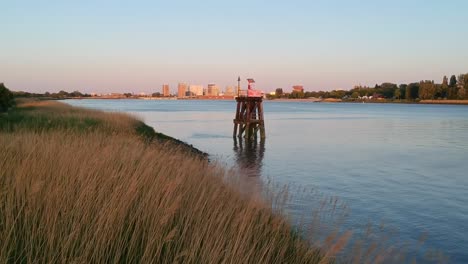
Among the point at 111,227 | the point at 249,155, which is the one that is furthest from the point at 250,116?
the point at 111,227

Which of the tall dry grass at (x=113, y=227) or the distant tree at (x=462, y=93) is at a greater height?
the distant tree at (x=462, y=93)

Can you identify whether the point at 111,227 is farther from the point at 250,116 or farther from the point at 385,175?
the point at 250,116

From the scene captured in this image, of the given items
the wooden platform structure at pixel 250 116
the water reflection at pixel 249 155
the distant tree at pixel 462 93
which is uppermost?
the distant tree at pixel 462 93

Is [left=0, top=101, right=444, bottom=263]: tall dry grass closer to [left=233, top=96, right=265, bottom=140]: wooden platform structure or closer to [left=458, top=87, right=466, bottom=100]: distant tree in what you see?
[left=233, top=96, right=265, bottom=140]: wooden platform structure

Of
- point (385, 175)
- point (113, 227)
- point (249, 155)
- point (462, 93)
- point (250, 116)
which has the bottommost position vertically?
point (249, 155)

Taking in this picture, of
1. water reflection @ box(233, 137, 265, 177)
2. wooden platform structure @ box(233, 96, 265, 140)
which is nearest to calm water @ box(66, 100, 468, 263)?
water reflection @ box(233, 137, 265, 177)

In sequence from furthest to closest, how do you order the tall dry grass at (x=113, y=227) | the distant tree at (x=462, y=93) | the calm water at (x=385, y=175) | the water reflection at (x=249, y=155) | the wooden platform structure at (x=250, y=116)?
the distant tree at (x=462, y=93) → the wooden platform structure at (x=250, y=116) → the water reflection at (x=249, y=155) → the calm water at (x=385, y=175) → the tall dry grass at (x=113, y=227)

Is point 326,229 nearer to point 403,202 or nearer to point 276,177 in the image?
point 403,202

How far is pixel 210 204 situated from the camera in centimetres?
739

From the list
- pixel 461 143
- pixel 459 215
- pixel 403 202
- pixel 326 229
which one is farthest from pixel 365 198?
pixel 461 143

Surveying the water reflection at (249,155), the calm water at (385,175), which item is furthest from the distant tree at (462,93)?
the water reflection at (249,155)

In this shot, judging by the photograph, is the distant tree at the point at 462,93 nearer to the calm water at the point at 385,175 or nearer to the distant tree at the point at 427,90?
the distant tree at the point at 427,90

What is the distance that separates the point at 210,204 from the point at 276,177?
1557cm

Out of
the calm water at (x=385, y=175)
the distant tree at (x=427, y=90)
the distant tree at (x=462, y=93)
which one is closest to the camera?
the calm water at (x=385, y=175)
